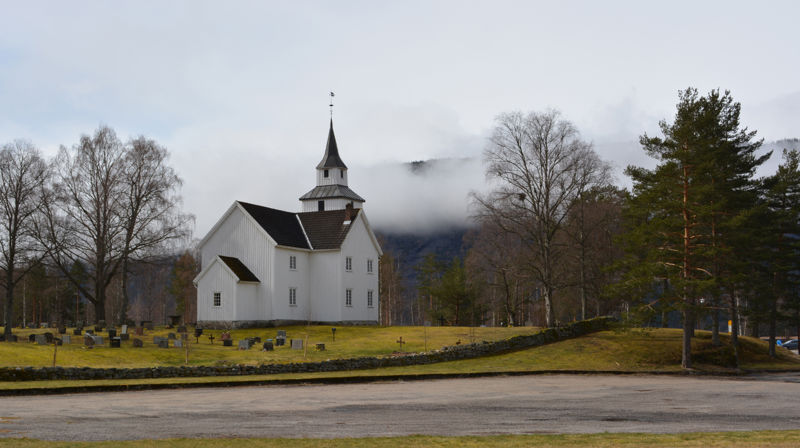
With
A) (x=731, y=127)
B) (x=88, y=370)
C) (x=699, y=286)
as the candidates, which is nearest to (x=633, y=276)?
(x=699, y=286)

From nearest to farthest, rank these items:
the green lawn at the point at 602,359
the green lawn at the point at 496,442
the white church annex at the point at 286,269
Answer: the green lawn at the point at 496,442 < the green lawn at the point at 602,359 < the white church annex at the point at 286,269

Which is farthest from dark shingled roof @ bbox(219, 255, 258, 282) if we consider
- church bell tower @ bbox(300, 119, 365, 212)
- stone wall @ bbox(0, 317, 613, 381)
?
stone wall @ bbox(0, 317, 613, 381)

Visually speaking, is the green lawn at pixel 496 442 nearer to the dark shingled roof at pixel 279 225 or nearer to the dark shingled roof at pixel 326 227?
the dark shingled roof at pixel 279 225

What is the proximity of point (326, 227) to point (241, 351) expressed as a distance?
21.6 metres

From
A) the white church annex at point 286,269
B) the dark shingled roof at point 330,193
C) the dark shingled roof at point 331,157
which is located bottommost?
the white church annex at point 286,269

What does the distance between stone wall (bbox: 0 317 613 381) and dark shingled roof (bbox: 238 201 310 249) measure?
20658mm

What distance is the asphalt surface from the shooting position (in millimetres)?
14570

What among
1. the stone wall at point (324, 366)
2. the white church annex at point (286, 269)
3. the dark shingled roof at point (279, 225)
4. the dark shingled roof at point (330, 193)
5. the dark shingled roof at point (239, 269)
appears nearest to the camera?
the stone wall at point (324, 366)

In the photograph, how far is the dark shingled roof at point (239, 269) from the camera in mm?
51206

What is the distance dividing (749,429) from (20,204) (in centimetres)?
4410

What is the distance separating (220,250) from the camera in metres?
55.2

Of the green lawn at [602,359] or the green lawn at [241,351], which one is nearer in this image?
the green lawn at [602,359]

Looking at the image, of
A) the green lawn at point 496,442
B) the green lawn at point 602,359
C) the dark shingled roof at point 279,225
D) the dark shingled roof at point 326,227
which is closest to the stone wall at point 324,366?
the green lawn at point 602,359

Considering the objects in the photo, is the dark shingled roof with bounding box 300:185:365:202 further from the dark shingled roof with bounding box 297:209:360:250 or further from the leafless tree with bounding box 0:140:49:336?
the leafless tree with bounding box 0:140:49:336
